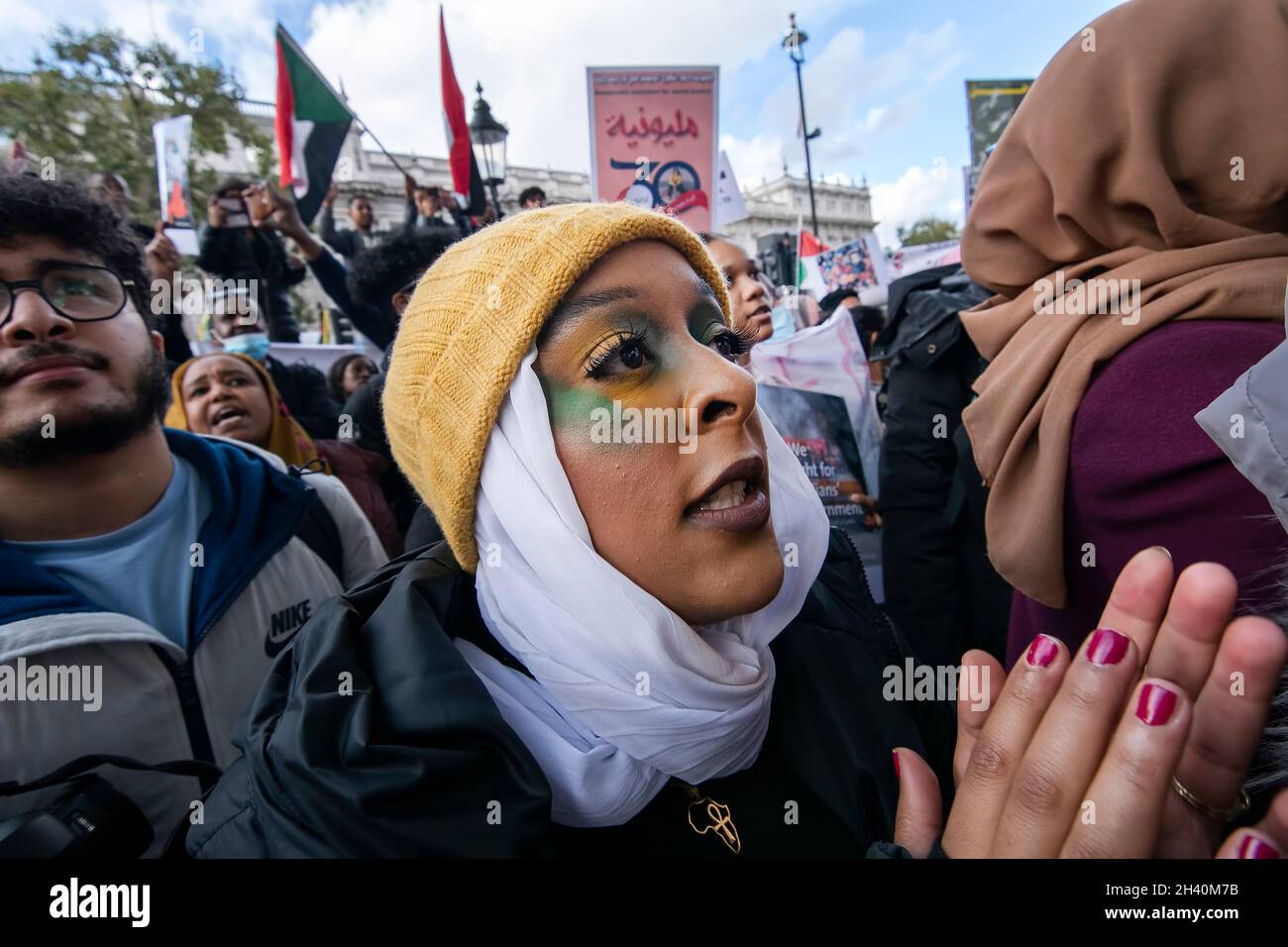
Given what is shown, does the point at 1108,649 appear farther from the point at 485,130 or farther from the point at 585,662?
the point at 485,130

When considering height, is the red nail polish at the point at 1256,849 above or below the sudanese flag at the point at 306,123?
below

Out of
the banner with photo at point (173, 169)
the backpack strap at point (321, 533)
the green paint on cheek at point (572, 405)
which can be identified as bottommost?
the backpack strap at point (321, 533)

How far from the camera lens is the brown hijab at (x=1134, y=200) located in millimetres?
1239

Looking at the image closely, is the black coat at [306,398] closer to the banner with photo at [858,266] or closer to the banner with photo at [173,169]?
the banner with photo at [173,169]

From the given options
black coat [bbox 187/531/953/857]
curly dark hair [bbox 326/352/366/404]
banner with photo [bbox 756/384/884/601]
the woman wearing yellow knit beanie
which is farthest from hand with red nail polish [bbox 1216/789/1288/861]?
curly dark hair [bbox 326/352/366/404]

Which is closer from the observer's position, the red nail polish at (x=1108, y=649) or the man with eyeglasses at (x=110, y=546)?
the red nail polish at (x=1108, y=649)

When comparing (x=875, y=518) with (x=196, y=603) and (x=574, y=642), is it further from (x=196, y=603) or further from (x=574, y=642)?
(x=196, y=603)

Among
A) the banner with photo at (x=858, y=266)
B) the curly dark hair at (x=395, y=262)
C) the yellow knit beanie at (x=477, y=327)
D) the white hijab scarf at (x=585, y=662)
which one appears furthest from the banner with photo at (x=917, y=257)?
the white hijab scarf at (x=585, y=662)

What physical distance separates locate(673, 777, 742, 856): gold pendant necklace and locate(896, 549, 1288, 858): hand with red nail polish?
1.45 ft

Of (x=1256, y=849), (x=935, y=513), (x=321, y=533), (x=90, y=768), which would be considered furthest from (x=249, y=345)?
(x=1256, y=849)

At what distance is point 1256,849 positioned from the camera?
77 cm

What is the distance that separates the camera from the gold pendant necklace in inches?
51.3

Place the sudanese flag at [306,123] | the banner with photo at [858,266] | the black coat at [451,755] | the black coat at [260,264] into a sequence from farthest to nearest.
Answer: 1. the banner with photo at [858,266]
2. the sudanese flag at [306,123]
3. the black coat at [260,264]
4. the black coat at [451,755]
